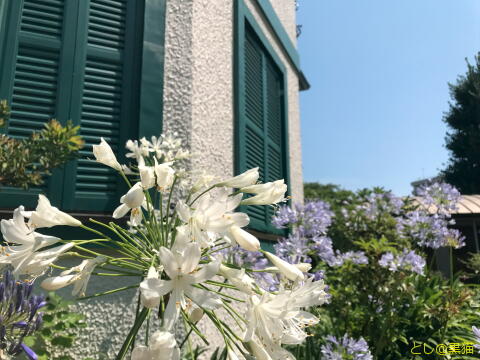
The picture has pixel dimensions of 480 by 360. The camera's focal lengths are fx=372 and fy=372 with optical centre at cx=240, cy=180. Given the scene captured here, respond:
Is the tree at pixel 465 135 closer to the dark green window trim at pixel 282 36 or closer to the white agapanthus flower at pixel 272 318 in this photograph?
the dark green window trim at pixel 282 36

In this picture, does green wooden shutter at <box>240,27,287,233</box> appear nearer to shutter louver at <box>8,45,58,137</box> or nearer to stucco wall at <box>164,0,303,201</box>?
stucco wall at <box>164,0,303,201</box>

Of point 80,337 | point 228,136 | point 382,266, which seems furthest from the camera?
point 228,136

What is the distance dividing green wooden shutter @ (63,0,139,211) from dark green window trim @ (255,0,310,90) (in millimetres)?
2303

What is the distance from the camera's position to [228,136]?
411cm

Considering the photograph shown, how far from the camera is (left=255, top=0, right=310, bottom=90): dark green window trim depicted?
17.8 ft

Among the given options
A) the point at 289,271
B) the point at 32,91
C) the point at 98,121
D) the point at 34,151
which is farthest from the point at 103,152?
the point at 32,91

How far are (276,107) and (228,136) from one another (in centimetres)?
207

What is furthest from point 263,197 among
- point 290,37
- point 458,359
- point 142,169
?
point 290,37

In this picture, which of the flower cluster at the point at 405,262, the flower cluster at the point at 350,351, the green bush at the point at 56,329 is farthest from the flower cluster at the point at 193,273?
the flower cluster at the point at 405,262

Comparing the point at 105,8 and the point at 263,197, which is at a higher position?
the point at 105,8

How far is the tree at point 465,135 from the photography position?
1630cm

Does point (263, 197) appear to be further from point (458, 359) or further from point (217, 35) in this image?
point (217, 35)

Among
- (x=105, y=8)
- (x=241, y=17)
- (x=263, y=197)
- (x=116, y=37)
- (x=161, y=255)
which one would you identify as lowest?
(x=161, y=255)

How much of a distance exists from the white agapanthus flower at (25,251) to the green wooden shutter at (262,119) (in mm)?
3127
